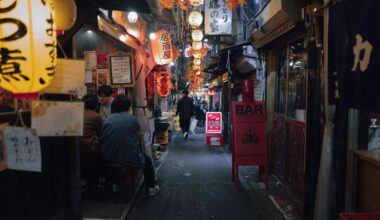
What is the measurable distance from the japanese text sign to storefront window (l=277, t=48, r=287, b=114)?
3.15 feet

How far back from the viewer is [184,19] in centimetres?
2338

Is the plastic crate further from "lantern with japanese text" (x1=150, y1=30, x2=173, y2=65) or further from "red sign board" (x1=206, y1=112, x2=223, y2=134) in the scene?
"red sign board" (x1=206, y1=112, x2=223, y2=134)

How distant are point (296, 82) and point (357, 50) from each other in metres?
5.22

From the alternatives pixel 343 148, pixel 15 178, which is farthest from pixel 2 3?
pixel 343 148

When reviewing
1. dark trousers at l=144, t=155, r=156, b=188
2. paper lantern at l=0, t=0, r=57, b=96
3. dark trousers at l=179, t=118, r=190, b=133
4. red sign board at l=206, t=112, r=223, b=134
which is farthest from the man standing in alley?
paper lantern at l=0, t=0, r=57, b=96

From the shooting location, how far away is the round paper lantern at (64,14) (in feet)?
15.6

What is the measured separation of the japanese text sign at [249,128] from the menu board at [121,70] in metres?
3.04

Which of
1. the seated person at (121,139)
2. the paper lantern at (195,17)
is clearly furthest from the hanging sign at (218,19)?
the seated person at (121,139)

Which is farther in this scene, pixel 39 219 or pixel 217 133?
pixel 217 133

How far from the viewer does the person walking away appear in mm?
9109

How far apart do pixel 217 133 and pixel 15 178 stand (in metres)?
14.0

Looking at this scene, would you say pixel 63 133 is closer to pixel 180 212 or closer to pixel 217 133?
pixel 180 212

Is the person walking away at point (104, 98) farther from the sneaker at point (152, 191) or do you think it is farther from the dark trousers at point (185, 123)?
the dark trousers at point (185, 123)

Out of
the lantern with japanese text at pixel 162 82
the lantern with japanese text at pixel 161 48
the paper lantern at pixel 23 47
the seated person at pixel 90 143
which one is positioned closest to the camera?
the paper lantern at pixel 23 47
